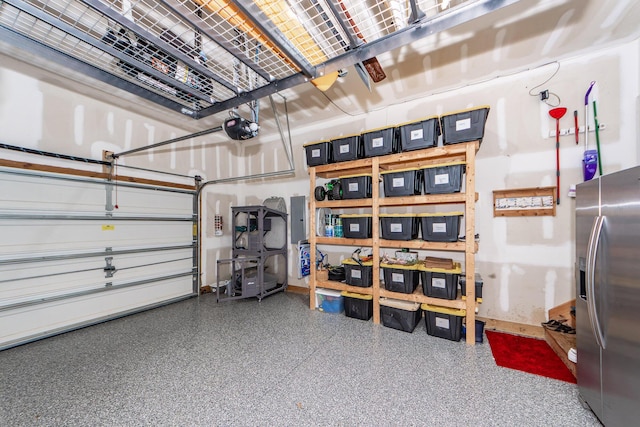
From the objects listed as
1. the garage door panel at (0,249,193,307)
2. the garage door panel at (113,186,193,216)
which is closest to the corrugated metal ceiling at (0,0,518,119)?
the garage door panel at (113,186,193,216)

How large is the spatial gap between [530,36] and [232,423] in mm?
4098

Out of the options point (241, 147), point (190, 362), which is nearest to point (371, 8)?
point (190, 362)

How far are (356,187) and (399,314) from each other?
167cm

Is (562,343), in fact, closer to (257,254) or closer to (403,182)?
(403,182)

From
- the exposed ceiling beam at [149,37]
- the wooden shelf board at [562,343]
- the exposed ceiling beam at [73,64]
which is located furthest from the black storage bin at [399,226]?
the exposed ceiling beam at [73,64]

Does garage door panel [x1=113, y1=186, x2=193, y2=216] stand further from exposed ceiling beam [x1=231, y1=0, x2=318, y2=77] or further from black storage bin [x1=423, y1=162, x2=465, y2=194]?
black storage bin [x1=423, y1=162, x2=465, y2=194]

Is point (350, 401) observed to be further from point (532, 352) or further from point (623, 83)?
point (623, 83)

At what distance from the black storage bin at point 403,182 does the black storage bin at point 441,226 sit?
1.16ft

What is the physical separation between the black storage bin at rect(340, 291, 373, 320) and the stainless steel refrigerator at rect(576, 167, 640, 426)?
75.4 inches

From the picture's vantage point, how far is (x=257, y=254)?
4.09 metres

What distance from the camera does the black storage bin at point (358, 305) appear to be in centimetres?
318

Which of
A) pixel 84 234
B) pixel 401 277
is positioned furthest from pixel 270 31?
pixel 84 234

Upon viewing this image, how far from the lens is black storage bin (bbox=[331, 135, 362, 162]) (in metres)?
3.24

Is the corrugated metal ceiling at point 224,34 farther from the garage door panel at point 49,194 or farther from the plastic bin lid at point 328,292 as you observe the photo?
the plastic bin lid at point 328,292
